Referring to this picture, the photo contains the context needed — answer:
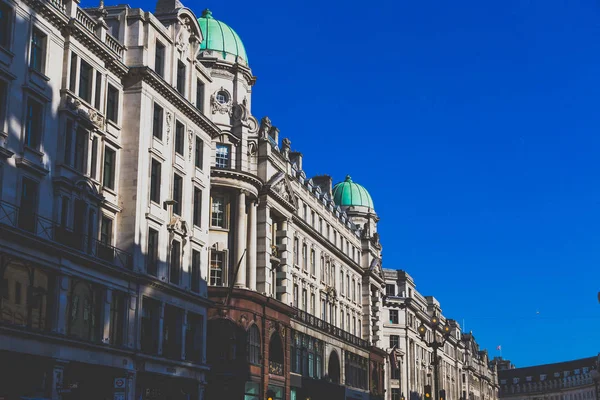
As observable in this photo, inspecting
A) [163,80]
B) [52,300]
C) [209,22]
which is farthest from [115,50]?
[209,22]

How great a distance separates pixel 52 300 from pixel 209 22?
35.4m

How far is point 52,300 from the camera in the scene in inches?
1519

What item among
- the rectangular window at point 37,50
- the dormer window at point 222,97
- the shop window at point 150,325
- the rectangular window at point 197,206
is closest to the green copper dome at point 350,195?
the dormer window at point 222,97

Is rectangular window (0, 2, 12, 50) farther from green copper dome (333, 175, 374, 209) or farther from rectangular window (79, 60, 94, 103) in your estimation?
green copper dome (333, 175, 374, 209)

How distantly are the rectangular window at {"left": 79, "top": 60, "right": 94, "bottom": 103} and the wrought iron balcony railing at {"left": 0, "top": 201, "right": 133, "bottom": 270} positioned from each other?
22.4 ft

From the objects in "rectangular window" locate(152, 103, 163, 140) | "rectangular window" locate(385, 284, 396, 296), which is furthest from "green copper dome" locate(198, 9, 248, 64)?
"rectangular window" locate(385, 284, 396, 296)

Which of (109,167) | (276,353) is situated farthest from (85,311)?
(276,353)

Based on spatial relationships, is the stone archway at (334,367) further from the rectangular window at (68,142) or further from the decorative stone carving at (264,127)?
the rectangular window at (68,142)

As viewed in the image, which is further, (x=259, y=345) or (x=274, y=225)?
(x=274, y=225)

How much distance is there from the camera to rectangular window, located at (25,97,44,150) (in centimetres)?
3872

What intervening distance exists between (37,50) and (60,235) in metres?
8.23

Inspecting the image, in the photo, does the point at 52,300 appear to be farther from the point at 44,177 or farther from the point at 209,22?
the point at 209,22

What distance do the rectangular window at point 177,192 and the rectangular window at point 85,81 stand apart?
8.89 m

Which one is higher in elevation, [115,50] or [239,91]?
[239,91]
